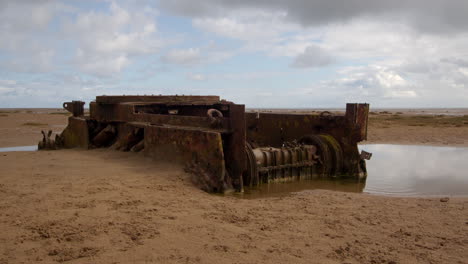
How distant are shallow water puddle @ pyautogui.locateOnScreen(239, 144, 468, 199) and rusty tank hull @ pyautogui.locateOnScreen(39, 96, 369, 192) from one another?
0.32 m

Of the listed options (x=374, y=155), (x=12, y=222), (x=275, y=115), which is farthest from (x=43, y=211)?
(x=374, y=155)

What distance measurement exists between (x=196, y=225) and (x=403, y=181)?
15.7ft

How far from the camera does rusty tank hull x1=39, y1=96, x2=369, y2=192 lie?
17.6ft

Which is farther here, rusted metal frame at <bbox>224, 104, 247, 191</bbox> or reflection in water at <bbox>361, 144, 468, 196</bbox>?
reflection in water at <bbox>361, 144, 468, 196</bbox>

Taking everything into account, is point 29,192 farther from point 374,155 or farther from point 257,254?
point 374,155

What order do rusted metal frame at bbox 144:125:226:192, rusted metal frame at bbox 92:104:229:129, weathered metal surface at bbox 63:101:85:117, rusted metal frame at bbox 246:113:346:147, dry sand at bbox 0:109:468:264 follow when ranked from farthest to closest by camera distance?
weathered metal surface at bbox 63:101:85:117, rusted metal frame at bbox 246:113:346:147, rusted metal frame at bbox 92:104:229:129, rusted metal frame at bbox 144:125:226:192, dry sand at bbox 0:109:468:264

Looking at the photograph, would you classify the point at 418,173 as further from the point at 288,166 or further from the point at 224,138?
the point at 224,138

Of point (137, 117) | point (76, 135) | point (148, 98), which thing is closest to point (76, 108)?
point (76, 135)

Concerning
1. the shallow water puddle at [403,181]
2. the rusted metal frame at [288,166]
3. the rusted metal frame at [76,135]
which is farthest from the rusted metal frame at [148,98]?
the shallow water puddle at [403,181]

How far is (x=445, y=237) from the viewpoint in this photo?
130 inches

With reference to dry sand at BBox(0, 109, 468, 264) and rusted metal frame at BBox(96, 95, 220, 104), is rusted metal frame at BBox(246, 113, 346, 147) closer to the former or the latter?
rusted metal frame at BBox(96, 95, 220, 104)

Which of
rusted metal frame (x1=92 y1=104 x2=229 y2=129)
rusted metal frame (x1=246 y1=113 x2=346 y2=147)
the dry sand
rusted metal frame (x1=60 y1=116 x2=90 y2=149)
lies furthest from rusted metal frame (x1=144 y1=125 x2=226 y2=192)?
rusted metal frame (x1=246 y1=113 x2=346 y2=147)

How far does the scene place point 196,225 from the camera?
335 cm

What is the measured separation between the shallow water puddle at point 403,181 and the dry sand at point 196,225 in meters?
0.85
